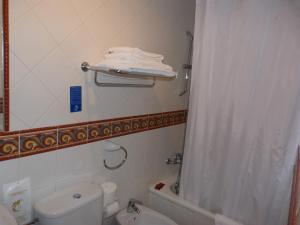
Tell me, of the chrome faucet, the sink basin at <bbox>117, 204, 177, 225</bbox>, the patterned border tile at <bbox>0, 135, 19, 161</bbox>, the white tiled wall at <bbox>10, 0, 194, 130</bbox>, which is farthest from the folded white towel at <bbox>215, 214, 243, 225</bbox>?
the patterned border tile at <bbox>0, 135, 19, 161</bbox>

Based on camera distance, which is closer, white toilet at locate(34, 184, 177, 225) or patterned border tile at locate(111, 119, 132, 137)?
white toilet at locate(34, 184, 177, 225)

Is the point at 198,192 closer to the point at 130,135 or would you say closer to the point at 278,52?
the point at 130,135

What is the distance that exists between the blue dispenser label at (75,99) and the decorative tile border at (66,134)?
0.30 feet

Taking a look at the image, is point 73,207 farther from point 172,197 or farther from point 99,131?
point 172,197

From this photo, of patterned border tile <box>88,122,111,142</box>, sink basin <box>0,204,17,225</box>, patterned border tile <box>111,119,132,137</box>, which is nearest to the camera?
sink basin <box>0,204,17,225</box>

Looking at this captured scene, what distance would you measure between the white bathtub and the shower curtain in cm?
10

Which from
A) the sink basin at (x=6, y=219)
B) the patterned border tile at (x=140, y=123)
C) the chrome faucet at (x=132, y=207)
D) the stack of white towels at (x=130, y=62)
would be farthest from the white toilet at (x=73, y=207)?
the stack of white towels at (x=130, y=62)

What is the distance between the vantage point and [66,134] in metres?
1.20

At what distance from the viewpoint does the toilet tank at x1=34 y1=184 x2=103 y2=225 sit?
3.28 feet

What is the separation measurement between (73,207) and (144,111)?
85cm

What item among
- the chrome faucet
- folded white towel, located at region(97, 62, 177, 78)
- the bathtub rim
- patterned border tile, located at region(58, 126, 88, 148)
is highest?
folded white towel, located at region(97, 62, 177, 78)

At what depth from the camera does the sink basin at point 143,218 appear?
155 centimetres

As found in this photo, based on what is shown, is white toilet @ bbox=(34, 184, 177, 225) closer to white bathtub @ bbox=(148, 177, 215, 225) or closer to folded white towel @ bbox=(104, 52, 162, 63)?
white bathtub @ bbox=(148, 177, 215, 225)

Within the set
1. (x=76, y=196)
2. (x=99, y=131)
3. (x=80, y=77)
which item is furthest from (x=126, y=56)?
(x=76, y=196)
